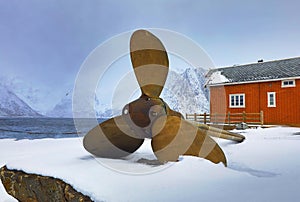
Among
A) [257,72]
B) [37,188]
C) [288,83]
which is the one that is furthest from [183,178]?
[257,72]

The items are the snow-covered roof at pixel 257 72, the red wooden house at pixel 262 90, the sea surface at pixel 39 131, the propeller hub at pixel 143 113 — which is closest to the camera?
the propeller hub at pixel 143 113

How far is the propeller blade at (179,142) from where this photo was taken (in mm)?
2482

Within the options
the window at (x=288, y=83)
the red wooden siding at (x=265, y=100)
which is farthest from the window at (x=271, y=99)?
the window at (x=288, y=83)

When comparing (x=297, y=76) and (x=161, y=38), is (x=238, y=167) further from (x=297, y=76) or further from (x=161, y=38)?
(x=297, y=76)

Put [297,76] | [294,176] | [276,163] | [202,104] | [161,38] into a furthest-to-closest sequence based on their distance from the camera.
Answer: [202,104] < [297,76] < [161,38] < [276,163] < [294,176]

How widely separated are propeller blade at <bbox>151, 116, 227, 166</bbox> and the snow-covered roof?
37.7ft

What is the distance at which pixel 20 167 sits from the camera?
2.82 metres

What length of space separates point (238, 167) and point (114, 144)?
1.57 metres

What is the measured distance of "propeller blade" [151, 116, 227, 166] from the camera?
2.48 meters

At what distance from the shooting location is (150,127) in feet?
9.47

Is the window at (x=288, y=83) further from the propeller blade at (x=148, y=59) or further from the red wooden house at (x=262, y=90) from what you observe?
the propeller blade at (x=148, y=59)

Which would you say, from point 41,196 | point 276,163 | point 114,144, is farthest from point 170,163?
point 41,196

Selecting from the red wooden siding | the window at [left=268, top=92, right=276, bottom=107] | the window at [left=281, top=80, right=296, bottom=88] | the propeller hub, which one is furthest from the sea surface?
the window at [left=281, top=80, right=296, bottom=88]

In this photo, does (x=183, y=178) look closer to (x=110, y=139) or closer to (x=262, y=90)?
(x=110, y=139)
